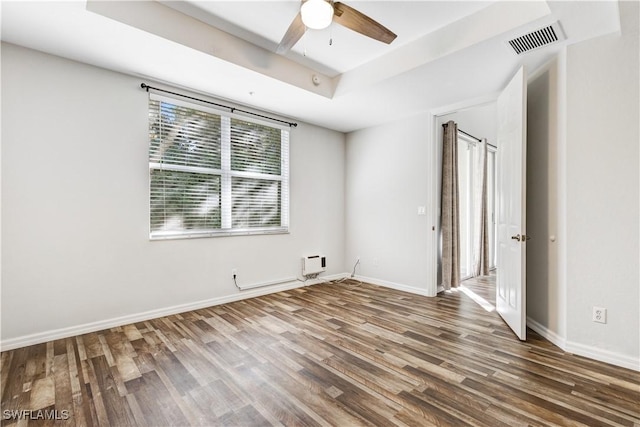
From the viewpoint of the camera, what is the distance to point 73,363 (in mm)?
2219

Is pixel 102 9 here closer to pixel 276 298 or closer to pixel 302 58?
pixel 302 58

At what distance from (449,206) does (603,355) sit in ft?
7.58

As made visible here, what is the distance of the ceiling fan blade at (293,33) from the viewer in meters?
2.04

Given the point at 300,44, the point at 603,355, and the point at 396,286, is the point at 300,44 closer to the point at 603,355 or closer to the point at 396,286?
the point at 396,286

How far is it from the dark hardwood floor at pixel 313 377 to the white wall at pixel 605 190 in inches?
12.3

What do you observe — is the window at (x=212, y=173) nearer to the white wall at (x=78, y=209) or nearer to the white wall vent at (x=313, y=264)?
the white wall at (x=78, y=209)

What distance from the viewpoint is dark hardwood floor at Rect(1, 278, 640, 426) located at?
65.3 inches

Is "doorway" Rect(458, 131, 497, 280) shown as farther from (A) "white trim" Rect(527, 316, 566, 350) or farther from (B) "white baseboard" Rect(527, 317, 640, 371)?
(B) "white baseboard" Rect(527, 317, 640, 371)

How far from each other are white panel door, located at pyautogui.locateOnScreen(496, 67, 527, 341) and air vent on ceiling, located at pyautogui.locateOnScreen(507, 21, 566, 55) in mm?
210

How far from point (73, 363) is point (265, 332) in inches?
57.6

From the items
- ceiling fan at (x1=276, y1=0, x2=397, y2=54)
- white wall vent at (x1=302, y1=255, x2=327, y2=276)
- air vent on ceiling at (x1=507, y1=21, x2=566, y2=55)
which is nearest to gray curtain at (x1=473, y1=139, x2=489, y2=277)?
white wall vent at (x1=302, y1=255, x2=327, y2=276)

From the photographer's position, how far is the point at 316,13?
1887mm

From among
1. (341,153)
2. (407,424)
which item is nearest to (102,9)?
(407,424)

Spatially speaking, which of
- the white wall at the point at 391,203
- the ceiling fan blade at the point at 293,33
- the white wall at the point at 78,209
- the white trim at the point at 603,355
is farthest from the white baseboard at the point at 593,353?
the white wall at the point at 78,209
